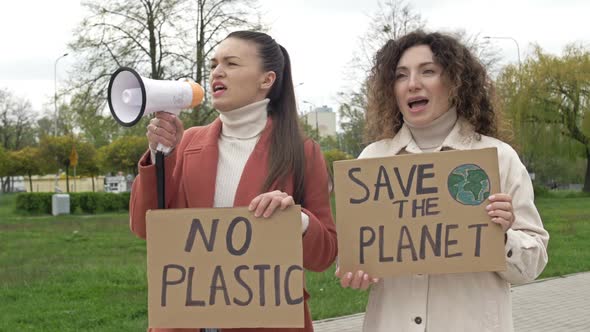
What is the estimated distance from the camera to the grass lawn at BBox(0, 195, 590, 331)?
6.60 metres

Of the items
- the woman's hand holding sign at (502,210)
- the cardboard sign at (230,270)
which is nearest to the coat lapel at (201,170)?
the cardboard sign at (230,270)

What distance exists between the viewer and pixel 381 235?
2.27 meters

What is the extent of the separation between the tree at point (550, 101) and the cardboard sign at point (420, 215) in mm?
31760

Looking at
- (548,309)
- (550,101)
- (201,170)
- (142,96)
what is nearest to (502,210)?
(201,170)

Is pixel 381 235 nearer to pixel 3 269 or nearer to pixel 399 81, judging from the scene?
pixel 399 81

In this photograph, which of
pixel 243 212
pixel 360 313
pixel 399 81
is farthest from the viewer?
pixel 360 313

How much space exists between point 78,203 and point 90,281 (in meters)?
18.1

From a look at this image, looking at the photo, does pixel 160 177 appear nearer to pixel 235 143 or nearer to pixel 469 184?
pixel 235 143

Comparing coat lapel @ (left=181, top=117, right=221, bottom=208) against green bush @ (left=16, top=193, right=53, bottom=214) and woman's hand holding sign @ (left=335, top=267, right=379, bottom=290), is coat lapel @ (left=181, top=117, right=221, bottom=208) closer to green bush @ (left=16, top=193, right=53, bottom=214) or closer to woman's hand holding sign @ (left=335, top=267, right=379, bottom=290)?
woman's hand holding sign @ (left=335, top=267, right=379, bottom=290)

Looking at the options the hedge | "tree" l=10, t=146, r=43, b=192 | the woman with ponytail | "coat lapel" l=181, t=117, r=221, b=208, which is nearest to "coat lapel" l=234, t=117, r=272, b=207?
the woman with ponytail

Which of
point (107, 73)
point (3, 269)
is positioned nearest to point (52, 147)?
point (107, 73)

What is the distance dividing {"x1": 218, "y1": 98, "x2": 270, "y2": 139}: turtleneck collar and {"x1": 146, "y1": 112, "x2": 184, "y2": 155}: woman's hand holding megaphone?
0.22 m

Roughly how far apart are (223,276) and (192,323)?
0.16 metres

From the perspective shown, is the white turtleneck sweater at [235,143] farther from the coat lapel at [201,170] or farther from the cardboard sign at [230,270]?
the cardboard sign at [230,270]
